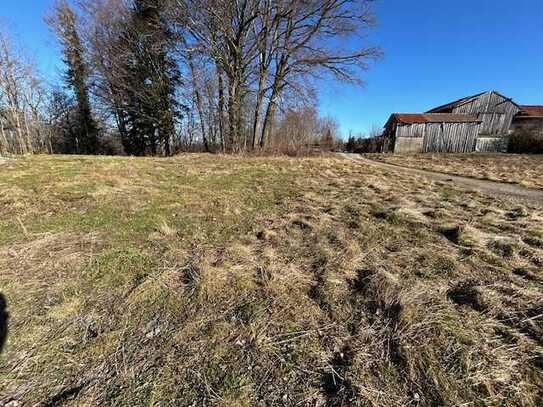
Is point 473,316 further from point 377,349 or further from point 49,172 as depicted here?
point 49,172

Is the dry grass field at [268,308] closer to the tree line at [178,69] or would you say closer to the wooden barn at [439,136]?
the tree line at [178,69]

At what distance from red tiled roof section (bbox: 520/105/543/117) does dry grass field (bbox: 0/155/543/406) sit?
111 feet

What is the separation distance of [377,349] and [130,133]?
21.2 metres

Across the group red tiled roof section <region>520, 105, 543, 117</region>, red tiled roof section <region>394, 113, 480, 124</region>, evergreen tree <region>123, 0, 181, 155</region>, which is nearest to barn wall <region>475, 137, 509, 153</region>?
red tiled roof section <region>394, 113, 480, 124</region>

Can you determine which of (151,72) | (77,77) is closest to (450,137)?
(151,72)

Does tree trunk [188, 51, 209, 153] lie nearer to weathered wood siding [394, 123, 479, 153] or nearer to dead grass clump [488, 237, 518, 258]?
dead grass clump [488, 237, 518, 258]

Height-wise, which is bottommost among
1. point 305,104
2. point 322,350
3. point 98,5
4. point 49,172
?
point 322,350

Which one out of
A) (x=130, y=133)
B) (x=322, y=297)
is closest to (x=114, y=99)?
(x=130, y=133)

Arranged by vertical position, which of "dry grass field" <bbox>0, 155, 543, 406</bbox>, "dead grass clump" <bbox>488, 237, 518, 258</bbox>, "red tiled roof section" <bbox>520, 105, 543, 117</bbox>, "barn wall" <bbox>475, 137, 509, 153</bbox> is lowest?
"dry grass field" <bbox>0, 155, 543, 406</bbox>

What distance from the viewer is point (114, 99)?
16.1 metres

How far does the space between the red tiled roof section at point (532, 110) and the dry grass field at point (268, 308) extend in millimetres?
33903

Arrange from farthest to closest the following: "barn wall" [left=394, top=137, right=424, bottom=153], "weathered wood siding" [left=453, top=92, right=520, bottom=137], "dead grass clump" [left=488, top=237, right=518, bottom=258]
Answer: "weathered wood siding" [left=453, top=92, right=520, bottom=137] → "barn wall" [left=394, top=137, right=424, bottom=153] → "dead grass clump" [left=488, top=237, right=518, bottom=258]

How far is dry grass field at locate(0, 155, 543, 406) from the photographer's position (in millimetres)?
1287

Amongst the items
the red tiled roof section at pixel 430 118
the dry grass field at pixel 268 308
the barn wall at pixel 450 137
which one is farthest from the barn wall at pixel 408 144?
the dry grass field at pixel 268 308
